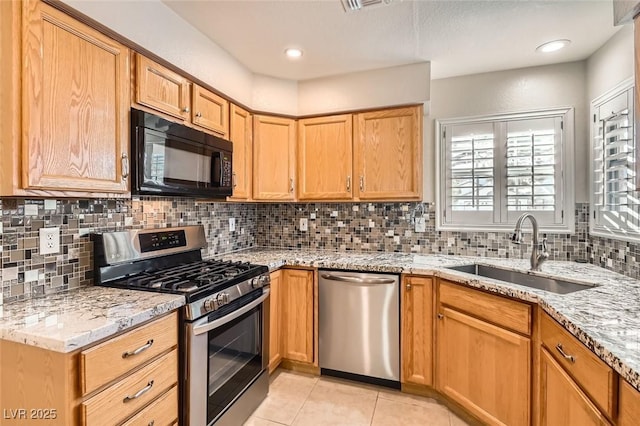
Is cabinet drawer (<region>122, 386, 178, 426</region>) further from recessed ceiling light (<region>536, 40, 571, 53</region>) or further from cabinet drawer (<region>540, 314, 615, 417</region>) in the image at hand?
recessed ceiling light (<region>536, 40, 571, 53</region>)

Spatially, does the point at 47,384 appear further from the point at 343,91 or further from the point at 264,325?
the point at 343,91

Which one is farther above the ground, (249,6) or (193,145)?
(249,6)

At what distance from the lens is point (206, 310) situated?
156 centimetres

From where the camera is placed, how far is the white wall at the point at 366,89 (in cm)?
248

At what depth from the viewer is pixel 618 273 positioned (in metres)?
1.97

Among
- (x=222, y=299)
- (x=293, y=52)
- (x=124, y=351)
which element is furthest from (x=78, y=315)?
(x=293, y=52)

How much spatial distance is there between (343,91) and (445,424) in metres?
2.48

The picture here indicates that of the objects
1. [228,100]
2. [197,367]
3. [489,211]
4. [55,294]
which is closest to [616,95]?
[489,211]

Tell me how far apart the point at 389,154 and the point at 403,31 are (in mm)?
875

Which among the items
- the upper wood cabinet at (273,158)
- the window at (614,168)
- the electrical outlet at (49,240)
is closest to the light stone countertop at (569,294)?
the window at (614,168)

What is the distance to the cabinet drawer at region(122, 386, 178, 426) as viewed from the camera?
1254 millimetres

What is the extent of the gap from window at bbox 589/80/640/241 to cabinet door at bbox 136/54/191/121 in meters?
2.55

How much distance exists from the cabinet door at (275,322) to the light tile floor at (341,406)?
178 mm

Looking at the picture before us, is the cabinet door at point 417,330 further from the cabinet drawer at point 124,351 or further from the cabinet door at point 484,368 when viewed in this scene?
the cabinet drawer at point 124,351
